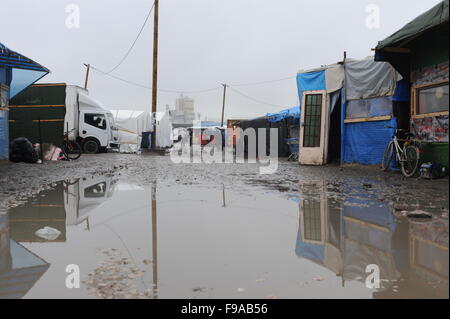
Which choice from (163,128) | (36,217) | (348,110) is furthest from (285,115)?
(36,217)

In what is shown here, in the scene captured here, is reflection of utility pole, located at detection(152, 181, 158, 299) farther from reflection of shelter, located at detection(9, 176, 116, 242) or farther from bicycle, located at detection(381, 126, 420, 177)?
bicycle, located at detection(381, 126, 420, 177)

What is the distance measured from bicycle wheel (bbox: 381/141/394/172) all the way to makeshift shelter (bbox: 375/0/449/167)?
67cm

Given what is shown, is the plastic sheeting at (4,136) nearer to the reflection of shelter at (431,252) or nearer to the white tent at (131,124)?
the reflection of shelter at (431,252)

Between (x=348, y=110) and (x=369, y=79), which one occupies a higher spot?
(x=369, y=79)

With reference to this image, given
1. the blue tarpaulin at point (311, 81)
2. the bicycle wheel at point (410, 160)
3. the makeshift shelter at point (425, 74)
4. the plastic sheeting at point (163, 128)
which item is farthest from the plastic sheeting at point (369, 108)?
the plastic sheeting at point (163, 128)

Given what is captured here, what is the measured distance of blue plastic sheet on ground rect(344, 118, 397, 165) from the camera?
35.3 feet

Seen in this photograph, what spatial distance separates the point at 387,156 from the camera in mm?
10242

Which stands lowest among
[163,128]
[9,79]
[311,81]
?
[163,128]

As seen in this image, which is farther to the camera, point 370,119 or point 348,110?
point 348,110

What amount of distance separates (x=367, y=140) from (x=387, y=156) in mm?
1288

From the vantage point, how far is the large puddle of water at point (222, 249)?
2582 mm

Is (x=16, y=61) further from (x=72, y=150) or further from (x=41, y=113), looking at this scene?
(x=41, y=113)

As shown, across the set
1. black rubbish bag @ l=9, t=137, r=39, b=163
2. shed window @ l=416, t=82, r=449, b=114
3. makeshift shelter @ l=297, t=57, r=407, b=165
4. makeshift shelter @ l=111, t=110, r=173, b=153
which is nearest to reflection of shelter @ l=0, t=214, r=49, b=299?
shed window @ l=416, t=82, r=449, b=114

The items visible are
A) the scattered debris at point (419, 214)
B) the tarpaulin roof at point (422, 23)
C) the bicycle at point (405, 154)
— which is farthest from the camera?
the bicycle at point (405, 154)
